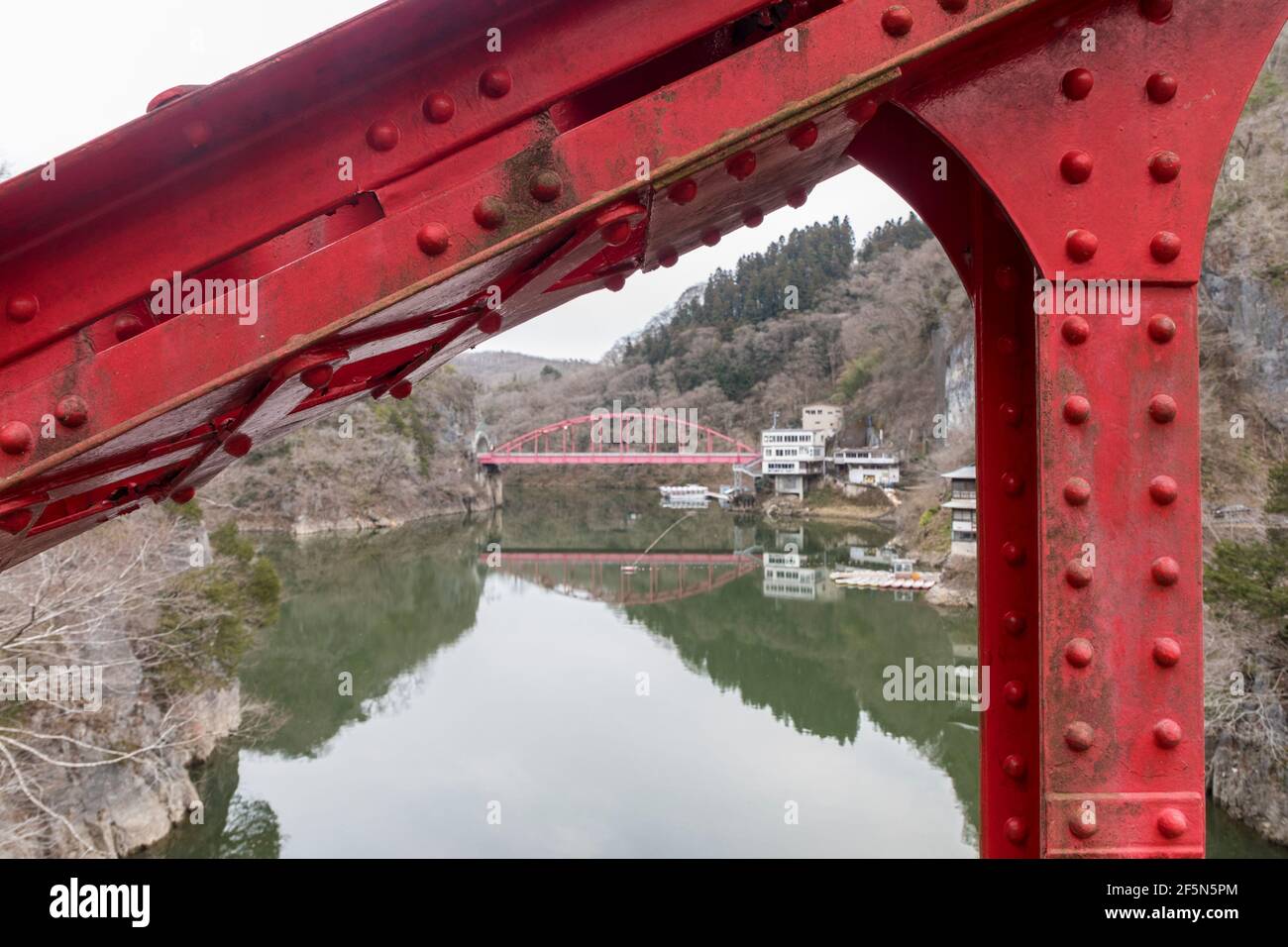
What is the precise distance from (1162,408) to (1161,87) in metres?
0.41

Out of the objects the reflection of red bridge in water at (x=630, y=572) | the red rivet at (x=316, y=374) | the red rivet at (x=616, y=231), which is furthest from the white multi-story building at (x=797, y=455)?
the red rivet at (x=316, y=374)

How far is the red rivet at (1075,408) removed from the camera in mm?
1085

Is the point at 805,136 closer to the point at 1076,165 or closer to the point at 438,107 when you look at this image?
the point at 1076,165

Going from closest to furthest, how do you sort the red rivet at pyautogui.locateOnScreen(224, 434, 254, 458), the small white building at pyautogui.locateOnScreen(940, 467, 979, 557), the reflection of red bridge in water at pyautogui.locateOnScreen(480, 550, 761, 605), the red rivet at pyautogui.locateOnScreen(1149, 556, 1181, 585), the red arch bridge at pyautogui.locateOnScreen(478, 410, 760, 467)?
the red rivet at pyautogui.locateOnScreen(1149, 556, 1181, 585)
the red rivet at pyautogui.locateOnScreen(224, 434, 254, 458)
the small white building at pyautogui.locateOnScreen(940, 467, 979, 557)
the reflection of red bridge in water at pyautogui.locateOnScreen(480, 550, 761, 605)
the red arch bridge at pyautogui.locateOnScreen(478, 410, 760, 467)

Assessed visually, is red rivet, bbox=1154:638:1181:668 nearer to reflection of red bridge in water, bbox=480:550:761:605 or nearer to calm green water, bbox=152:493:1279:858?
calm green water, bbox=152:493:1279:858

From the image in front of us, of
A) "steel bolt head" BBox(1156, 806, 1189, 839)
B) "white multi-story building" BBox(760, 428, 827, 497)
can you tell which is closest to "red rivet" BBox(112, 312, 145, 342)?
"steel bolt head" BBox(1156, 806, 1189, 839)

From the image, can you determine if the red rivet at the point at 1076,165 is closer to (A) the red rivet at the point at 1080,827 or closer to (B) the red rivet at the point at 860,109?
(B) the red rivet at the point at 860,109

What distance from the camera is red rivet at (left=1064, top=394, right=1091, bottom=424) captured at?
42.7 inches

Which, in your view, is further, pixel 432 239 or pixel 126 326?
pixel 126 326

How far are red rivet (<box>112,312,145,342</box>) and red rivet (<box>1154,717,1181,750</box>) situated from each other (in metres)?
1.39

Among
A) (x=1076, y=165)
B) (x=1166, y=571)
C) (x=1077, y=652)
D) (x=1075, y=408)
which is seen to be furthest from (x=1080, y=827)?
(x=1076, y=165)

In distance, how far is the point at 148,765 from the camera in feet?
37.2

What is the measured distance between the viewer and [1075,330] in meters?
1.09

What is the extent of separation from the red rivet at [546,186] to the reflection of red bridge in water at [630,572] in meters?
29.0
